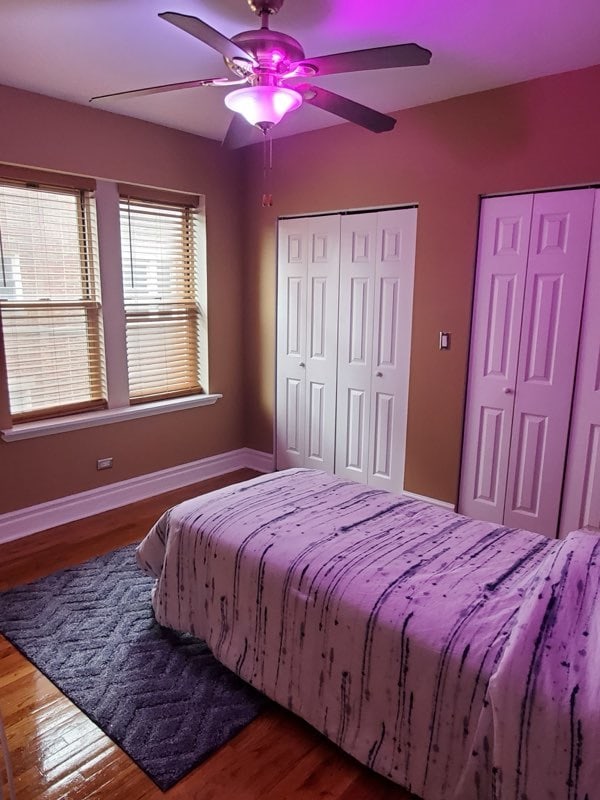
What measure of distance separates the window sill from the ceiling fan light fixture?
2266mm

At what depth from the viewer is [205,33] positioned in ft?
5.49

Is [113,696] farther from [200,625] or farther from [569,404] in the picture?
[569,404]

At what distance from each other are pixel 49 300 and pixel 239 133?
1668 millimetres

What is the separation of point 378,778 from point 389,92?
321cm

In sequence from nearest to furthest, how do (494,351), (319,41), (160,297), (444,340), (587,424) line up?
(319,41) < (587,424) < (494,351) < (444,340) < (160,297)

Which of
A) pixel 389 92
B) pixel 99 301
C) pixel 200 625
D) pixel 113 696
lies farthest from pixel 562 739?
pixel 99 301

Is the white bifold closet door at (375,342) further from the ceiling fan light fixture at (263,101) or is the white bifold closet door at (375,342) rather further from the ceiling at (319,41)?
the ceiling fan light fixture at (263,101)

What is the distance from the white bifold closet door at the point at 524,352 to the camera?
9.53ft

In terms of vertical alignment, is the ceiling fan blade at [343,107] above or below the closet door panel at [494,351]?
above

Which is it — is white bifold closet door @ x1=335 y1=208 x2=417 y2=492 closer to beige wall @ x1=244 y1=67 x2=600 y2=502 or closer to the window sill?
beige wall @ x1=244 y1=67 x2=600 y2=502

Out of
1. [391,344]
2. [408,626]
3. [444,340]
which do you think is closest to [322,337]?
[391,344]

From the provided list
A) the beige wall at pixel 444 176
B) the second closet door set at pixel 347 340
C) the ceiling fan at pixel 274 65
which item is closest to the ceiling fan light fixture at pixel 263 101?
the ceiling fan at pixel 274 65

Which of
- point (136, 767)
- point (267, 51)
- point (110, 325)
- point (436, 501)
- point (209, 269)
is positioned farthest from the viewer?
point (209, 269)

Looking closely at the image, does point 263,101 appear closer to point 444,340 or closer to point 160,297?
point 444,340
